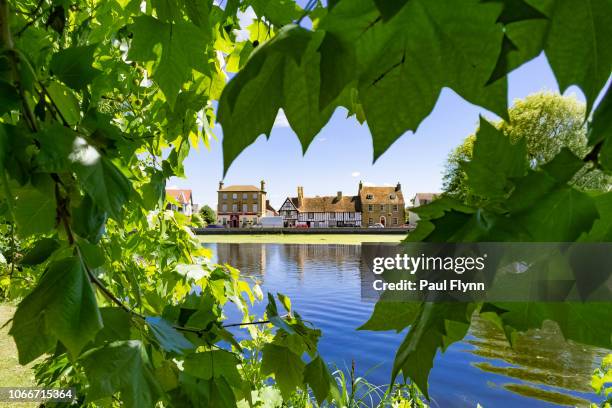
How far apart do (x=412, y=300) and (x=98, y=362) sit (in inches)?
27.2

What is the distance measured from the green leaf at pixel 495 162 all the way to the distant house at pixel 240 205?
198ft

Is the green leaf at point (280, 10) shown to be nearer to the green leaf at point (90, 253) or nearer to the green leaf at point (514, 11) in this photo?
the green leaf at point (90, 253)

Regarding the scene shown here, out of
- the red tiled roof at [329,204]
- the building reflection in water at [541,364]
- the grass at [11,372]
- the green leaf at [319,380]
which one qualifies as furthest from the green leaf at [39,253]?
the red tiled roof at [329,204]

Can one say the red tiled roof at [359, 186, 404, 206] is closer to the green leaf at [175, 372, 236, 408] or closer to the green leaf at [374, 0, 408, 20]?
the green leaf at [175, 372, 236, 408]

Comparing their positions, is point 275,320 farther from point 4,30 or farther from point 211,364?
point 4,30

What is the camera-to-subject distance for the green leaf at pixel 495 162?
0.51 metres

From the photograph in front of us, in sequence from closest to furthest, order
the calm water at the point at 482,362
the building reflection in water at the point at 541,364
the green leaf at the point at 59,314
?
the green leaf at the point at 59,314
the calm water at the point at 482,362
the building reflection in water at the point at 541,364

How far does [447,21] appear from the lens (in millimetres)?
346

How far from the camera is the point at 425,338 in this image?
0.52 metres

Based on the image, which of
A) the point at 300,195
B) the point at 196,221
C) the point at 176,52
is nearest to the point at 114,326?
the point at 176,52

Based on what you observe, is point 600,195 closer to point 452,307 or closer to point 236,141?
point 452,307

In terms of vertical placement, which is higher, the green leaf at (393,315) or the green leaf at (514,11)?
the green leaf at (514,11)

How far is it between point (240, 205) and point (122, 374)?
62694mm

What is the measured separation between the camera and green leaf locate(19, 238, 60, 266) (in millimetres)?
1034
